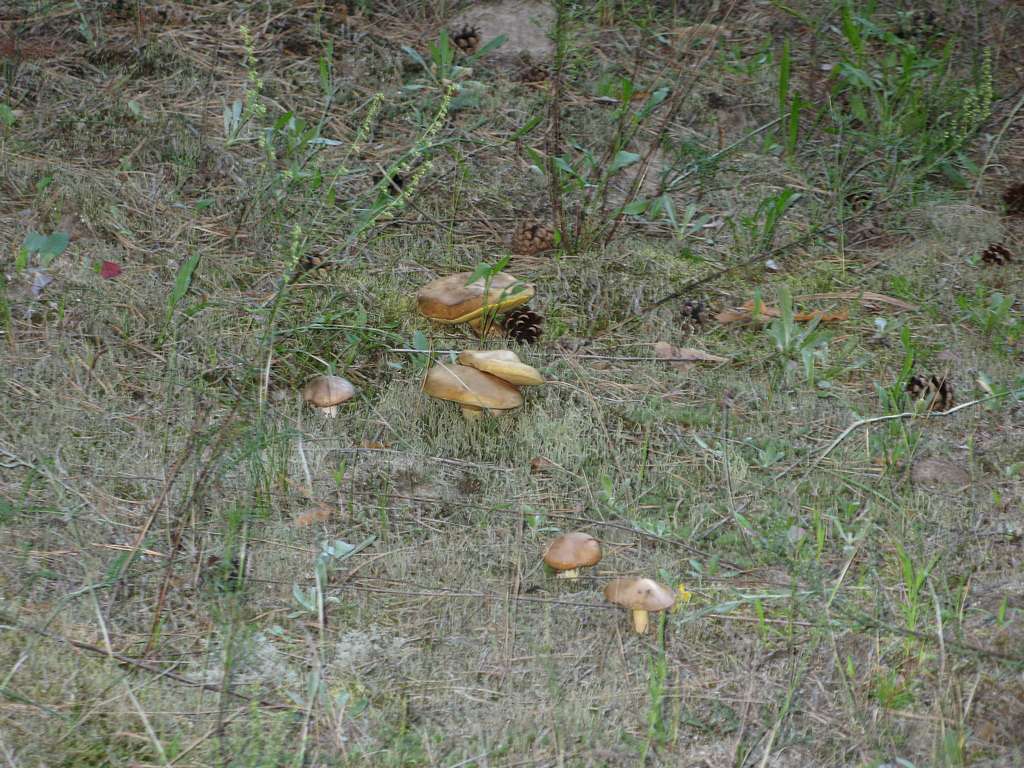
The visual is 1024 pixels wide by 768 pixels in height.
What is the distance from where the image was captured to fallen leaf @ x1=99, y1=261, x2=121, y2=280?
129 inches

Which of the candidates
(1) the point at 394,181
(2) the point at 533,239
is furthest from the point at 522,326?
(1) the point at 394,181

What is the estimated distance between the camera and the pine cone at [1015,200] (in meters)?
3.97

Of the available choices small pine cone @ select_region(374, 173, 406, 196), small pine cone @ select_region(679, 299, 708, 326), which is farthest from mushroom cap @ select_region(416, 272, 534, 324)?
small pine cone @ select_region(374, 173, 406, 196)

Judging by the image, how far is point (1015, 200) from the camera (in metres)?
3.99

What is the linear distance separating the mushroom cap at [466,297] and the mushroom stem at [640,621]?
4.13 ft

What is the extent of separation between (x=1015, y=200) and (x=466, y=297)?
240 cm

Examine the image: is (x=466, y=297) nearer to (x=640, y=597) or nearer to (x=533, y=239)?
(x=533, y=239)

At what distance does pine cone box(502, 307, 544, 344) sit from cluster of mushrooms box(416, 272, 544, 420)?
6cm

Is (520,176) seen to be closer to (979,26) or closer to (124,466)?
(124,466)

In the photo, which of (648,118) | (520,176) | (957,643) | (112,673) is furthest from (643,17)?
(112,673)

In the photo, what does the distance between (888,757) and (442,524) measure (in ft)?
3.74

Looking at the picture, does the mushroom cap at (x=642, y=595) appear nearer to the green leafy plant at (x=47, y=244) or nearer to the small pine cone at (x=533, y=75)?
the green leafy plant at (x=47, y=244)

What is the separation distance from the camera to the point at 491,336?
10.5 ft

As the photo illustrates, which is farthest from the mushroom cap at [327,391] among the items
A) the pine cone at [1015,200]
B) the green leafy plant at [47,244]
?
the pine cone at [1015,200]
